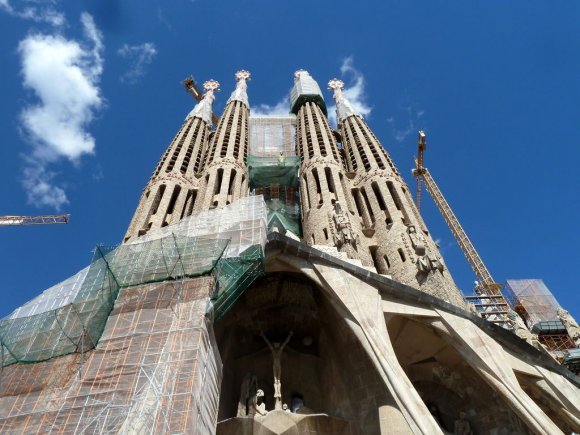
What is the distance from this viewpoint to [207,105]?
3309 centimetres

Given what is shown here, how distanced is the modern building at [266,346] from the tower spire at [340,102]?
13052 mm

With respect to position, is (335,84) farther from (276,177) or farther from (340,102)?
(276,177)

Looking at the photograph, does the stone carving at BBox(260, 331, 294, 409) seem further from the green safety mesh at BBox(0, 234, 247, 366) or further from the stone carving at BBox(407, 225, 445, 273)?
the stone carving at BBox(407, 225, 445, 273)

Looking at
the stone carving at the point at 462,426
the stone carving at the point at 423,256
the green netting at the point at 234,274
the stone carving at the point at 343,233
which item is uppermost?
the stone carving at the point at 343,233

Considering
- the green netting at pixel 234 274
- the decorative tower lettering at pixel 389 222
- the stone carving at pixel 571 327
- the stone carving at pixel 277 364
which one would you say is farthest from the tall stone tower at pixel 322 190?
the stone carving at pixel 571 327

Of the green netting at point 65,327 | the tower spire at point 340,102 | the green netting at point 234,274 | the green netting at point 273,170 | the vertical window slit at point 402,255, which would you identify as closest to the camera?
the green netting at point 65,327

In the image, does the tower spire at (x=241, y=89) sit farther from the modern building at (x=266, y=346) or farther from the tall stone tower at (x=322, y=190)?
the modern building at (x=266, y=346)

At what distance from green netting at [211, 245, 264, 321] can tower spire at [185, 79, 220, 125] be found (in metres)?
19.4

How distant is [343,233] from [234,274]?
623 centimetres

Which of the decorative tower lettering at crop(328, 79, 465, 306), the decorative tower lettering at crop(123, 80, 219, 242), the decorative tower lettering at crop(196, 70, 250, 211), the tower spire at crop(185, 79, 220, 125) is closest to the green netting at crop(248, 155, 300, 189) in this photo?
the decorative tower lettering at crop(196, 70, 250, 211)

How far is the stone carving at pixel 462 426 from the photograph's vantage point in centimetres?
1178

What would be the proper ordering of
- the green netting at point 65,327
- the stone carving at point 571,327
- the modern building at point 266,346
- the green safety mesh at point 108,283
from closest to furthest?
the modern building at point 266,346 < the green netting at point 65,327 < the green safety mesh at point 108,283 < the stone carving at point 571,327

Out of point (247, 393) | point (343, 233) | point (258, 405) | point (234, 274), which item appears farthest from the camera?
point (343, 233)

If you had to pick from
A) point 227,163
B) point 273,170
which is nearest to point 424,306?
point 227,163
